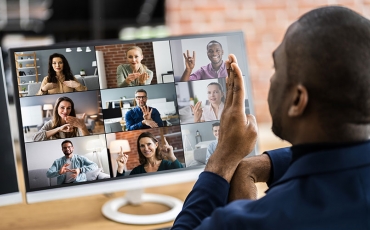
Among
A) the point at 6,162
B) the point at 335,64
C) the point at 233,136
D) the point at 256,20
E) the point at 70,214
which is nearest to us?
the point at 335,64

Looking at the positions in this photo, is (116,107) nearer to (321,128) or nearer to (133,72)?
(133,72)

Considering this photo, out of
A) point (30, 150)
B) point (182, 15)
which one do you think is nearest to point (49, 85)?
point (30, 150)

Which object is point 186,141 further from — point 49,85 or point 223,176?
point 49,85

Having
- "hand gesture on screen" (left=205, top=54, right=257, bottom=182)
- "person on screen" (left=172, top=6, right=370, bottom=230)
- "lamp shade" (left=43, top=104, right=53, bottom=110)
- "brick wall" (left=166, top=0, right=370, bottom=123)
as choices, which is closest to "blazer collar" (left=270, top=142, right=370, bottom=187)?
"person on screen" (left=172, top=6, right=370, bottom=230)

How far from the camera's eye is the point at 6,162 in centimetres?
91

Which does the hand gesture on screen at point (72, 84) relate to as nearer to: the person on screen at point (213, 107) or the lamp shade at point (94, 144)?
the lamp shade at point (94, 144)

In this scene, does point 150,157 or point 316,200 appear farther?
point 150,157

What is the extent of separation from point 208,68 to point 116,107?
0.25 meters

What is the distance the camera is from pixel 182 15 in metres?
2.72

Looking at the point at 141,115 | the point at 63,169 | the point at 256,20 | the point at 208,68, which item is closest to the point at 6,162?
the point at 63,169

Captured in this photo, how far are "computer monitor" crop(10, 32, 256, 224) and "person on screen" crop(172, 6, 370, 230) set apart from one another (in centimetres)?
36

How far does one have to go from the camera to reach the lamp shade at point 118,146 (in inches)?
36.6

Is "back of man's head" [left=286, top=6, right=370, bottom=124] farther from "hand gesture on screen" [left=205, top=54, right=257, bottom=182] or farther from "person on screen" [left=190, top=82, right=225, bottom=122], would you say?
"person on screen" [left=190, top=82, right=225, bottom=122]

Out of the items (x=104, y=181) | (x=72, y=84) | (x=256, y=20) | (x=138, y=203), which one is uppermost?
(x=256, y=20)
